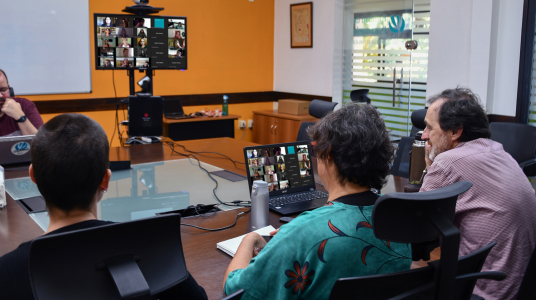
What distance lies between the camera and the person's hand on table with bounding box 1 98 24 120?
316 centimetres

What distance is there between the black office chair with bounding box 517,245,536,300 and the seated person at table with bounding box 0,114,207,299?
3.02 feet

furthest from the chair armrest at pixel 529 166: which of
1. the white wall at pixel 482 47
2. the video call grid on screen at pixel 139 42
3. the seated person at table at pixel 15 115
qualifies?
the seated person at table at pixel 15 115

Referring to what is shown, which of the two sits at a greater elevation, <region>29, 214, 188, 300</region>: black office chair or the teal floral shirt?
<region>29, 214, 188, 300</region>: black office chair

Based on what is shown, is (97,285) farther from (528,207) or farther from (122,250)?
(528,207)

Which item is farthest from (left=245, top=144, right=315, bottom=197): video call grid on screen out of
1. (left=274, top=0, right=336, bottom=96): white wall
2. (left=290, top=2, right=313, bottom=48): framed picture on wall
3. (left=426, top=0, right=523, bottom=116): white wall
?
(left=290, top=2, right=313, bottom=48): framed picture on wall

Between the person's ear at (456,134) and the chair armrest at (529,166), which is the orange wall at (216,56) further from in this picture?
the person's ear at (456,134)

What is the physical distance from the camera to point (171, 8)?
5.43 metres

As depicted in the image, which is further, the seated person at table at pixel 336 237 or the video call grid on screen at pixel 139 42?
the video call grid on screen at pixel 139 42

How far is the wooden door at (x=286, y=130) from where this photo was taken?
5406 millimetres

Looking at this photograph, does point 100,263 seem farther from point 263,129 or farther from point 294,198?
point 263,129

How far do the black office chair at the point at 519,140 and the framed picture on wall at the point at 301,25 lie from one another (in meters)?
2.82

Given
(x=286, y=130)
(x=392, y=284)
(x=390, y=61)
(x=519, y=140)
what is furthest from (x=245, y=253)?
(x=286, y=130)

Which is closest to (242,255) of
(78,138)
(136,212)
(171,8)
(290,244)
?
(290,244)

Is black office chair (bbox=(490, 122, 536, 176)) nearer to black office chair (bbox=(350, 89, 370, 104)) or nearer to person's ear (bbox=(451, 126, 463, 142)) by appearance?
black office chair (bbox=(350, 89, 370, 104))
